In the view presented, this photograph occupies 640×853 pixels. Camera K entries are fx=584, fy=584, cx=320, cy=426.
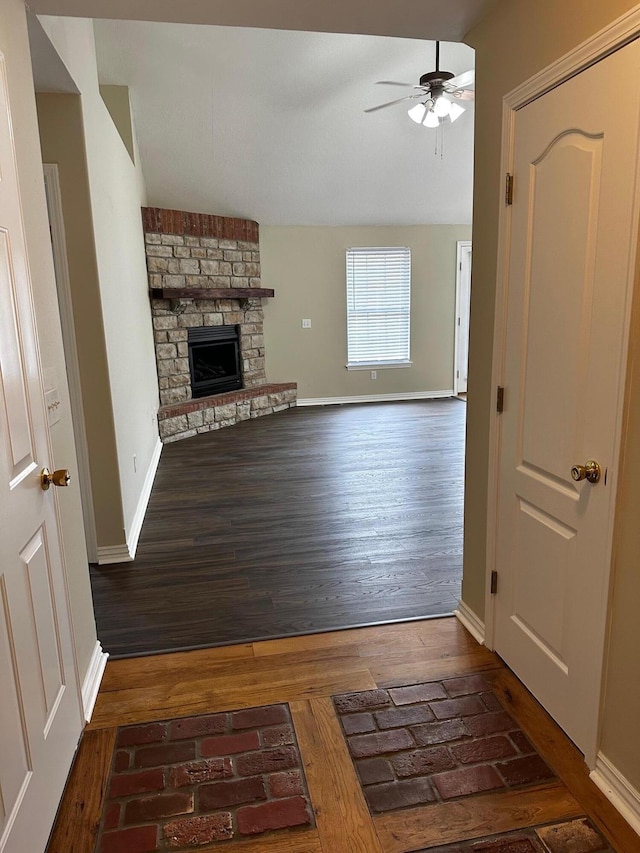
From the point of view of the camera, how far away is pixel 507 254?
6.75 ft

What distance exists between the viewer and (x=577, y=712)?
1.83m

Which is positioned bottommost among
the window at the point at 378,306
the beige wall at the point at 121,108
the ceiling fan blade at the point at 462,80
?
the window at the point at 378,306

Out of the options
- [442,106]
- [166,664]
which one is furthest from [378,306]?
[166,664]

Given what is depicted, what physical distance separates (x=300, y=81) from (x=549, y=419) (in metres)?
4.32

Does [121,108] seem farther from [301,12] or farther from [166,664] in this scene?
[166,664]

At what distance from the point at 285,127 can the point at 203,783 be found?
5489mm

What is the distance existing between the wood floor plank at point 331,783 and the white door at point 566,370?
72cm

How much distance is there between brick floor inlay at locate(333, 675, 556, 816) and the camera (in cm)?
174

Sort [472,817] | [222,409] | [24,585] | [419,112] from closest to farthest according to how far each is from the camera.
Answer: [24,585] → [472,817] → [419,112] → [222,409]

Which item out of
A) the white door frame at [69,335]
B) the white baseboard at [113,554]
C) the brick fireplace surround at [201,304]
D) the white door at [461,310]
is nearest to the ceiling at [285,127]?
the brick fireplace surround at [201,304]

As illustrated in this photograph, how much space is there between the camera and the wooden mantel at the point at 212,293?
591 cm

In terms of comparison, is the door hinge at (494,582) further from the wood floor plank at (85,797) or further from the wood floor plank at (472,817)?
the wood floor plank at (85,797)

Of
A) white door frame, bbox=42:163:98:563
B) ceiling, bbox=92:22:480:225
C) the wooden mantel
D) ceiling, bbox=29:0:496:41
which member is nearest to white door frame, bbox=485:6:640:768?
ceiling, bbox=29:0:496:41

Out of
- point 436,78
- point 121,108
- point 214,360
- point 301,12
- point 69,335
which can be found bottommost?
point 214,360
